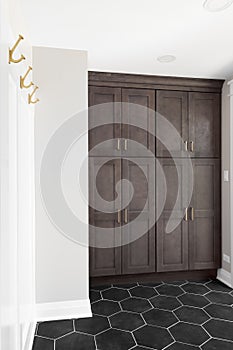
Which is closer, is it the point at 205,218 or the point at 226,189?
the point at 226,189

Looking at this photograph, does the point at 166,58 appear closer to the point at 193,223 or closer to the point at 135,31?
the point at 135,31

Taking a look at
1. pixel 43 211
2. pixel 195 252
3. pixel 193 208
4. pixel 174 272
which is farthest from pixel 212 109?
pixel 43 211

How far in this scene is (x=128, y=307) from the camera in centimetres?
302

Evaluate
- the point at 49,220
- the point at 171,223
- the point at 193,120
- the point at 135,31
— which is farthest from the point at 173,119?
the point at 49,220

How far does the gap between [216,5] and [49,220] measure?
218 centimetres

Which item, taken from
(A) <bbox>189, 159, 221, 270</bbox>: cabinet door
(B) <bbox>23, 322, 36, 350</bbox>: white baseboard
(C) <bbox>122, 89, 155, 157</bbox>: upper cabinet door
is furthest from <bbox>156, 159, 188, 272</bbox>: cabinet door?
(B) <bbox>23, 322, 36, 350</bbox>: white baseboard

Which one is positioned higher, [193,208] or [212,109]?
[212,109]

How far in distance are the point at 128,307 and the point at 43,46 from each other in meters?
2.62

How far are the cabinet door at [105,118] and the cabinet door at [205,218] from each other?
1.07 metres

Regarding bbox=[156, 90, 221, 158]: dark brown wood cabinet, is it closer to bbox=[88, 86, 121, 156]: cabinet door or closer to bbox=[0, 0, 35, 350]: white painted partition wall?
bbox=[88, 86, 121, 156]: cabinet door

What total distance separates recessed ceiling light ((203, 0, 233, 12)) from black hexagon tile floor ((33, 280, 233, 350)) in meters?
2.48

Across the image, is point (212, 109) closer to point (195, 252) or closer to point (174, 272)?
point (195, 252)

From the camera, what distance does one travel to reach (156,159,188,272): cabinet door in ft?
12.2

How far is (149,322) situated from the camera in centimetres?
272
